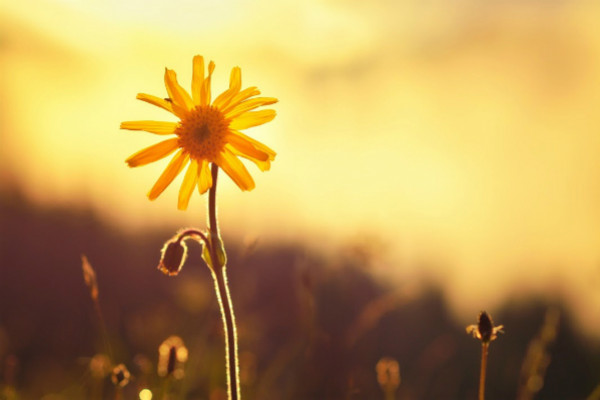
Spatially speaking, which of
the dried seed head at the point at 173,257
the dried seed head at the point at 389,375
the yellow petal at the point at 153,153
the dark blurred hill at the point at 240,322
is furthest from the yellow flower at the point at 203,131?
the dark blurred hill at the point at 240,322

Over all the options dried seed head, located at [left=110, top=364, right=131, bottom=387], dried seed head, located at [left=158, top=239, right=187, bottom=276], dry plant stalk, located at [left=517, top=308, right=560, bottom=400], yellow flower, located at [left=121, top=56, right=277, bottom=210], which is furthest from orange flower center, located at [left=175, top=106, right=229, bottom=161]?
dry plant stalk, located at [left=517, top=308, right=560, bottom=400]

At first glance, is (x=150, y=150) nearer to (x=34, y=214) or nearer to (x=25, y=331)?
(x=25, y=331)

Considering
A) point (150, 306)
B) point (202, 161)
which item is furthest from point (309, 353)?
point (150, 306)

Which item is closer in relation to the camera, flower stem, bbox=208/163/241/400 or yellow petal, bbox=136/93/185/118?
flower stem, bbox=208/163/241/400

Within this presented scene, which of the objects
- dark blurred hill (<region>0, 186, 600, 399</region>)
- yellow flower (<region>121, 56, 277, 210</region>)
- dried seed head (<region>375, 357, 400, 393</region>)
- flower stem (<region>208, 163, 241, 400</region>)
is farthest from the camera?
dark blurred hill (<region>0, 186, 600, 399</region>)

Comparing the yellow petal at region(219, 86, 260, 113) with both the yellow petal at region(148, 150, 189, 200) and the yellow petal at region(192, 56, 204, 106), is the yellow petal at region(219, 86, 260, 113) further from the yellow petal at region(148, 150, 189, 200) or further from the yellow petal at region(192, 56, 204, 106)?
the yellow petal at region(148, 150, 189, 200)

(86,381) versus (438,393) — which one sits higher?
(86,381)
